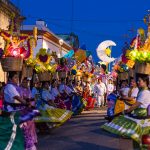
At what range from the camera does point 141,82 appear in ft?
32.1

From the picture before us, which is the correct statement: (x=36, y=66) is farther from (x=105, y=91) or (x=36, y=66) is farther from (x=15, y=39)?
(x=105, y=91)

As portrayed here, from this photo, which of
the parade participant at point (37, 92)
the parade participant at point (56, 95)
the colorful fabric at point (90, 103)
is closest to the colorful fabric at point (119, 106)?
the parade participant at point (37, 92)

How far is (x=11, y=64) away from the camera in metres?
11.9

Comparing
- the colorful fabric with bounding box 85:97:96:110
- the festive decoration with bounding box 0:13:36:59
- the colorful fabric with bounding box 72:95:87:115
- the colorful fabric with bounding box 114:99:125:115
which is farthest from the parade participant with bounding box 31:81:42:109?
the colorful fabric with bounding box 85:97:96:110

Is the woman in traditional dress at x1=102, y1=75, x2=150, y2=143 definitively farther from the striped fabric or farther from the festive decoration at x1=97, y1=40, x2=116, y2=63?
the festive decoration at x1=97, y1=40, x2=116, y2=63

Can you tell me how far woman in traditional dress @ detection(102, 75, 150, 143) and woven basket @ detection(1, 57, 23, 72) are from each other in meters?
2.73

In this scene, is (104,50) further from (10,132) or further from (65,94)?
(10,132)

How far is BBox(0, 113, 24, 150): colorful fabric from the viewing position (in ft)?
29.5

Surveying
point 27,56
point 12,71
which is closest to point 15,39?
point 27,56

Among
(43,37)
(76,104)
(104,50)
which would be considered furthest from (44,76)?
(43,37)

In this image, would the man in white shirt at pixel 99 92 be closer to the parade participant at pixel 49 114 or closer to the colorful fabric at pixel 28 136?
the parade participant at pixel 49 114

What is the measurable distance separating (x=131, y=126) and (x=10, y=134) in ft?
7.19

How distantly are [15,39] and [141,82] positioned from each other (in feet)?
17.2

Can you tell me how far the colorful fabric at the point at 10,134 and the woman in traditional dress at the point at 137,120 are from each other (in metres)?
1.91
